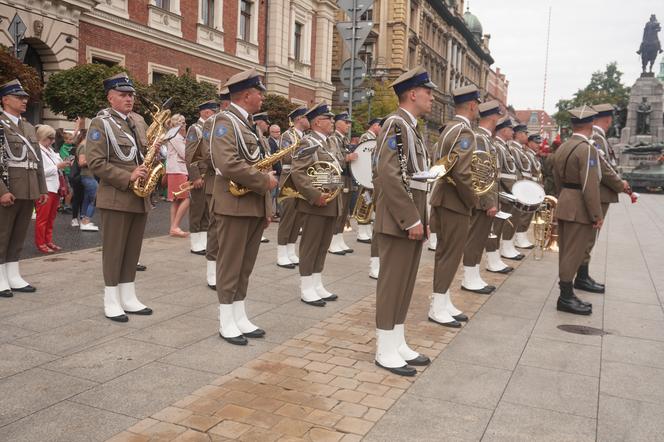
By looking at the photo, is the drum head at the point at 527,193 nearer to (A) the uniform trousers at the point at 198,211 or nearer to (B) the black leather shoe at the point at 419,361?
(B) the black leather shoe at the point at 419,361

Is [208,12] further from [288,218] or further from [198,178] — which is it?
[288,218]

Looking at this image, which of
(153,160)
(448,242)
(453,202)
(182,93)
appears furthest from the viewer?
(182,93)

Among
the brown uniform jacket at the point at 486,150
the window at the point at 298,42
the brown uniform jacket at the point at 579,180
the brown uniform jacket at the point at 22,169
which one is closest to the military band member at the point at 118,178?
the brown uniform jacket at the point at 22,169

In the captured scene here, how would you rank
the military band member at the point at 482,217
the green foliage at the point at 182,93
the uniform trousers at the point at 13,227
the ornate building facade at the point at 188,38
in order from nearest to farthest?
the uniform trousers at the point at 13,227 < the military band member at the point at 482,217 < the ornate building facade at the point at 188,38 < the green foliage at the point at 182,93

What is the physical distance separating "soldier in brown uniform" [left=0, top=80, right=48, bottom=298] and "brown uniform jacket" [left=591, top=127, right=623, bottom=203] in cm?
652

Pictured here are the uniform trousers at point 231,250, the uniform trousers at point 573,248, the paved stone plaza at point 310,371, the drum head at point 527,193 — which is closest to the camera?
the paved stone plaza at point 310,371

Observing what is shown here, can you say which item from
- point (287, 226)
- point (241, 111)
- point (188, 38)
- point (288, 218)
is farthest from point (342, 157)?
point (188, 38)

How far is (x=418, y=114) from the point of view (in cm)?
518

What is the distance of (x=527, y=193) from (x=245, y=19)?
25622 millimetres

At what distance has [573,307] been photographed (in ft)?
23.3

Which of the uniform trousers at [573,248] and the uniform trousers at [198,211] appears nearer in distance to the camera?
the uniform trousers at [573,248]

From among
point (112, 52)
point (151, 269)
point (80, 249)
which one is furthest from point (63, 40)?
point (151, 269)

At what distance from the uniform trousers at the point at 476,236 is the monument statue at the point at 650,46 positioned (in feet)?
141

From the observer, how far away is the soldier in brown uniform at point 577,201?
6.94m
